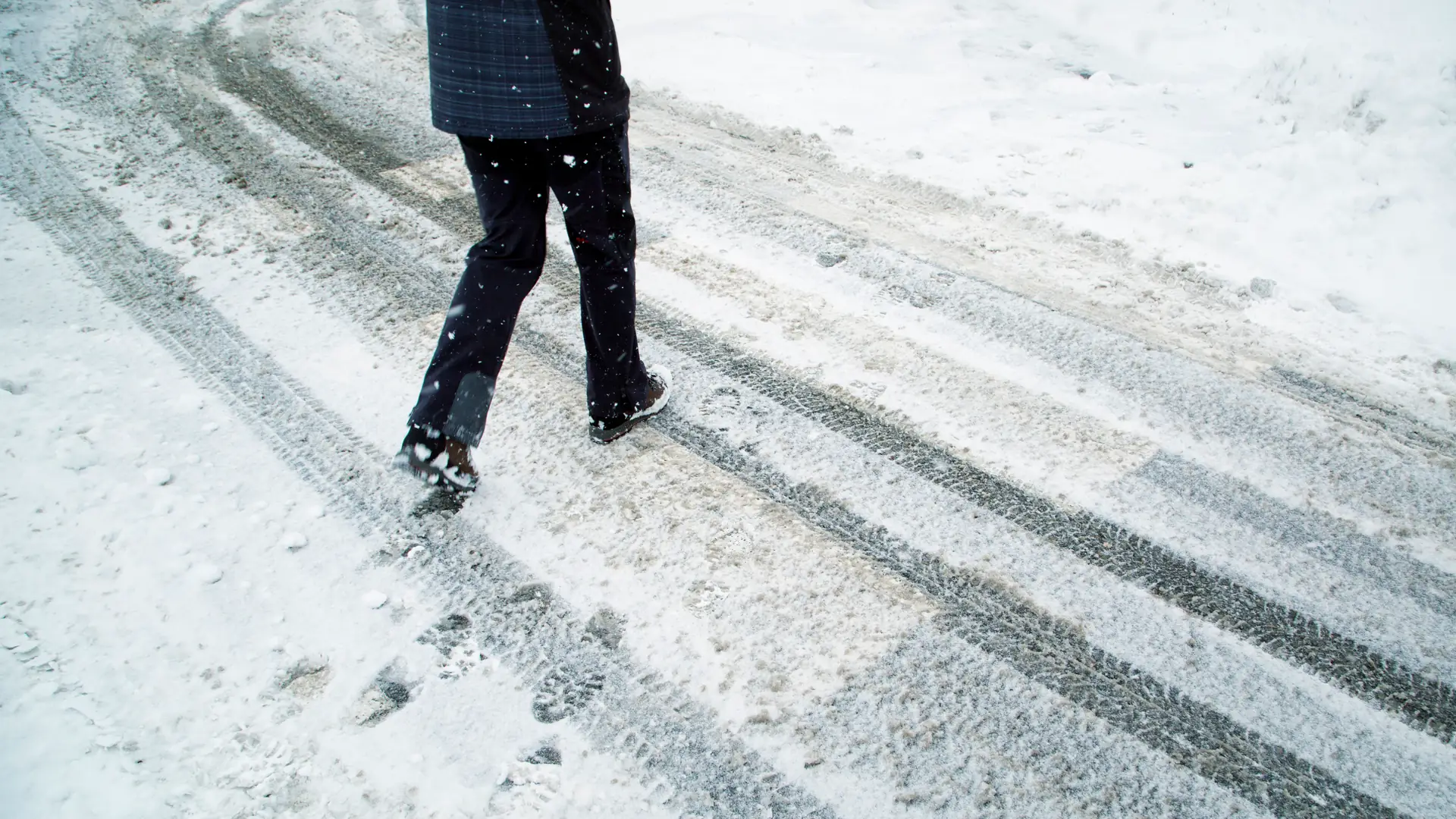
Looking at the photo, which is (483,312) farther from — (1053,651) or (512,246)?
(1053,651)

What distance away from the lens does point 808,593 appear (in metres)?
2.16

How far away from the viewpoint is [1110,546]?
2.32m

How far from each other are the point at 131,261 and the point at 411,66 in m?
2.88

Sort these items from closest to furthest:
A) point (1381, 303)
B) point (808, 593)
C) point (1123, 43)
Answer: point (808, 593) → point (1381, 303) → point (1123, 43)

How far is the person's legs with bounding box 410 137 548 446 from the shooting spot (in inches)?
90.9

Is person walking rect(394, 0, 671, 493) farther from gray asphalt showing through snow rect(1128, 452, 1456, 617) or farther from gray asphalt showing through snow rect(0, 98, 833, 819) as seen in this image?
gray asphalt showing through snow rect(1128, 452, 1456, 617)

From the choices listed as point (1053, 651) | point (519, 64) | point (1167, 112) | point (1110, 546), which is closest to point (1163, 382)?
point (1110, 546)

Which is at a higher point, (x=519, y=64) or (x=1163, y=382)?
(x=519, y=64)

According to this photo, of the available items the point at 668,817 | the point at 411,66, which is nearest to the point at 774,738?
the point at 668,817

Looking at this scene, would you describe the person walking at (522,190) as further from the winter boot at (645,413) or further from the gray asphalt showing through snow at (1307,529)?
the gray asphalt showing through snow at (1307,529)

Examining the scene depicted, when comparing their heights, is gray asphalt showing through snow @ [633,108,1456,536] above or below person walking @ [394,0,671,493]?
below

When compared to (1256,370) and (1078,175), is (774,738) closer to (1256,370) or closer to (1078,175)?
(1256,370)

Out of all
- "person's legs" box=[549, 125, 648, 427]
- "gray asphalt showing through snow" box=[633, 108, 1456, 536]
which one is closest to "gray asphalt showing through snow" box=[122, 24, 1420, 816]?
"person's legs" box=[549, 125, 648, 427]

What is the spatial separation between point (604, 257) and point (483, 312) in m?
0.38
